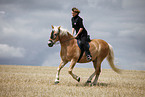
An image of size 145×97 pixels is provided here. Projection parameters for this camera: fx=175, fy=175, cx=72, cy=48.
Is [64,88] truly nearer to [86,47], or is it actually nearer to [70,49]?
[70,49]

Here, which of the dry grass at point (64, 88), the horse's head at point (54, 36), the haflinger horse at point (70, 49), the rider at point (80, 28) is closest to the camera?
the dry grass at point (64, 88)

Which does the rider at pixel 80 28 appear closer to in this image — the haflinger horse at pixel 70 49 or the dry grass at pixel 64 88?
the haflinger horse at pixel 70 49

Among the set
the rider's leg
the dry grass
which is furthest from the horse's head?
the dry grass

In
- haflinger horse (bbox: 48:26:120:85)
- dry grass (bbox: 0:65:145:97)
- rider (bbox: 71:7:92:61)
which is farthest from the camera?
rider (bbox: 71:7:92:61)

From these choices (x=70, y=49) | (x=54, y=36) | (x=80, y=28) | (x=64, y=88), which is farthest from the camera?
(x=80, y=28)

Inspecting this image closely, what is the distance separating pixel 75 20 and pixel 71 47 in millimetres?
1224

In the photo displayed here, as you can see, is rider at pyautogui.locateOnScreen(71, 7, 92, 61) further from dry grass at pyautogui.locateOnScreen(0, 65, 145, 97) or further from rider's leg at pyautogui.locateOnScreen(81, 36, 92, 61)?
dry grass at pyautogui.locateOnScreen(0, 65, 145, 97)

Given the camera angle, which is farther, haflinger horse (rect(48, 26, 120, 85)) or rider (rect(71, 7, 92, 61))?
rider (rect(71, 7, 92, 61))

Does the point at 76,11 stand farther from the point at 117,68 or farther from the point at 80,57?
the point at 117,68

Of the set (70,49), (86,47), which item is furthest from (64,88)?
(86,47)

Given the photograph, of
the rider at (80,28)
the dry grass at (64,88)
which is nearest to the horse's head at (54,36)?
the rider at (80,28)

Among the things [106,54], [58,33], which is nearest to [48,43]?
[58,33]

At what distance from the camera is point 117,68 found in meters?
9.37

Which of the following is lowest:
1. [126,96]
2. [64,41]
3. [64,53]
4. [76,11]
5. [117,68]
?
[126,96]
